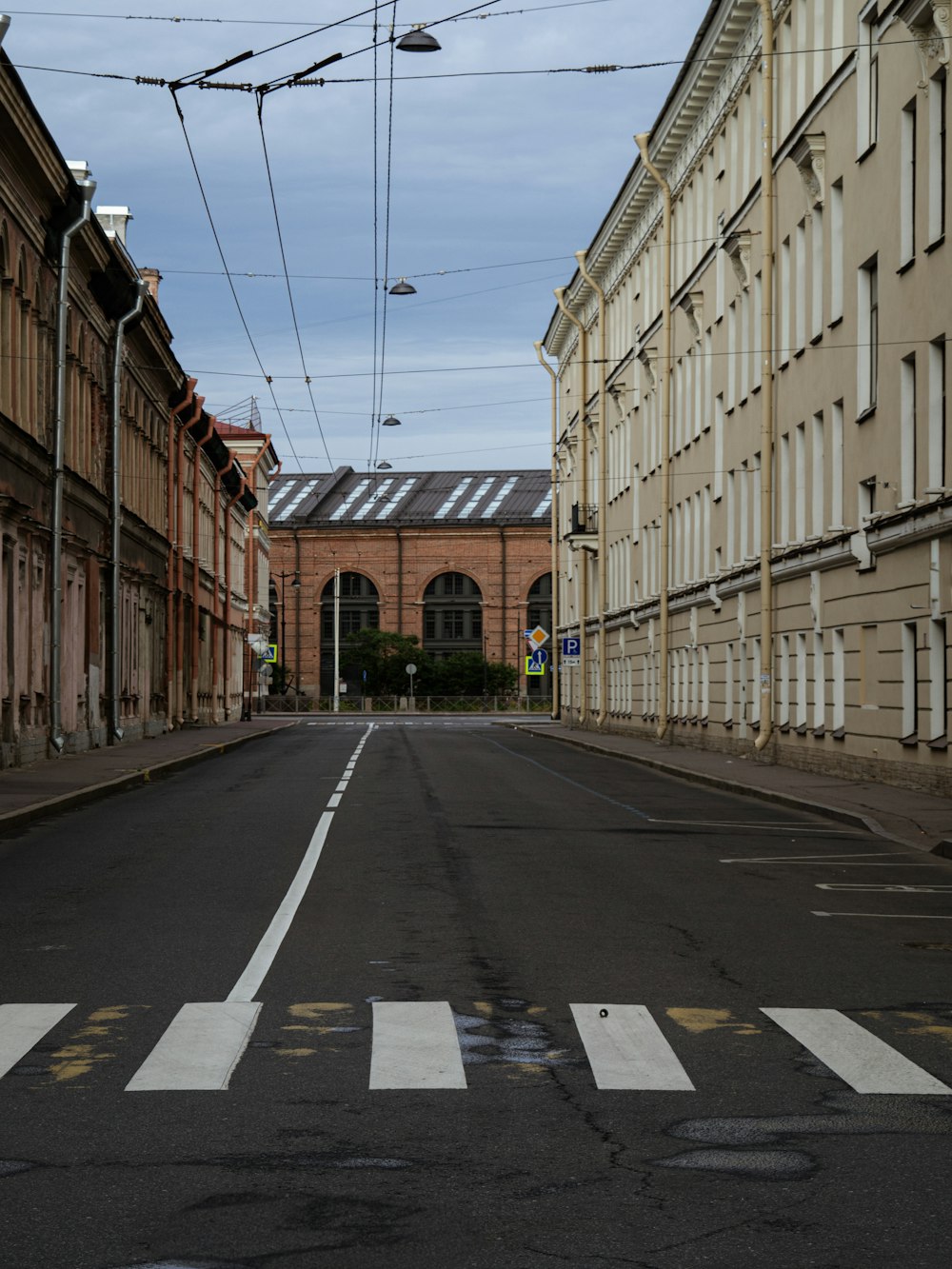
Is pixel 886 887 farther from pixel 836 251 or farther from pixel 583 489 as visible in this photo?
pixel 583 489

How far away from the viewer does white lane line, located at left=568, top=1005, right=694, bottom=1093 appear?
6.74 m

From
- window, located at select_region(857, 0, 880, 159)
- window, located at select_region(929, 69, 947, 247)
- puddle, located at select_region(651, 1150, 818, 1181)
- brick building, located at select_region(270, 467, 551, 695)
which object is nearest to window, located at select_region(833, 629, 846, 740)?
window, located at select_region(929, 69, 947, 247)

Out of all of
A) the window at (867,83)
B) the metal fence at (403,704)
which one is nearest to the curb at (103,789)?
the window at (867,83)

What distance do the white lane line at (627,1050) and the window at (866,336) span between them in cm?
1938

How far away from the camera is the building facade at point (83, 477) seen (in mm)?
28891

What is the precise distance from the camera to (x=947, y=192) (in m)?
22.5

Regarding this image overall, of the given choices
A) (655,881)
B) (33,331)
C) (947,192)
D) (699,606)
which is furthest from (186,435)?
(655,881)

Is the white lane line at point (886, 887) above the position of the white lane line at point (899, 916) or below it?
below

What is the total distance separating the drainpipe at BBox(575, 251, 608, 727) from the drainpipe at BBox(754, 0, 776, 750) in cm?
2281

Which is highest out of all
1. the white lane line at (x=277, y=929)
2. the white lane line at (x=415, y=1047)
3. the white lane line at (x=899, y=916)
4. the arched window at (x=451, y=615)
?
the arched window at (x=451, y=615)

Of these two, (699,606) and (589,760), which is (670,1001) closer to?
(589,760)

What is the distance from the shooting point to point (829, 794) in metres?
23.6

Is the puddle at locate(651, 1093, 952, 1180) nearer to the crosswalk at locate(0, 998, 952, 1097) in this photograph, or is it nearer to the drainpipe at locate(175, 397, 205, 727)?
the crosswalk at locate(0, 998, 952, 1097)

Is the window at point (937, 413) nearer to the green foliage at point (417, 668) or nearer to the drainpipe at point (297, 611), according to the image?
the green foliage at point (417, 668)
